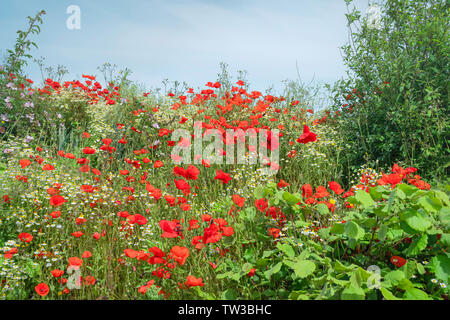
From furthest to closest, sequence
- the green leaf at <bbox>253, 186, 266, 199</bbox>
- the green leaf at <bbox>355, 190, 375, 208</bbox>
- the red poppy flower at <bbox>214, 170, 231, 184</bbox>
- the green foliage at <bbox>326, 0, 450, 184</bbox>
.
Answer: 1. the green foliage at <bbox>326, 0, 450, 184</bbox>
2. the red poppy flower at <bbox>214, 170, 231, 184</bbox>
3. the green leaf at <bbox>253, 186, 266, 199</bbox>
4. the green leaf at <bbox>355, 190, 375, 208</bbox>

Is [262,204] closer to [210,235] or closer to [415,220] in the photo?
[210,235]

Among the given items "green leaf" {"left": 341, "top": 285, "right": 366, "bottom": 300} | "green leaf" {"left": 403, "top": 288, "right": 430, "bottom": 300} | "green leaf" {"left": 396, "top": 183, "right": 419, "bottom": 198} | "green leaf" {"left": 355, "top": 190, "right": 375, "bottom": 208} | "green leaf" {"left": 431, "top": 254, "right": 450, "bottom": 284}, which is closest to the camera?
"green leaf" {"left": 341, "top": 285, "right": 366, "bottom": 300}

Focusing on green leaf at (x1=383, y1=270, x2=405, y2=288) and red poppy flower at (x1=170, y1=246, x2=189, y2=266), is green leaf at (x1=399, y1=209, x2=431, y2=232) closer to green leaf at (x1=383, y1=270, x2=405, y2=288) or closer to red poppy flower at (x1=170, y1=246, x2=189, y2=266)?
green leaf at (x1=383, y1=270, x2=405, y2=288)

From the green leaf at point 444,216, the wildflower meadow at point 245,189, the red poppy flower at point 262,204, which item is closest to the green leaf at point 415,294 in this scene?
the wildflower meadow at point 245,189

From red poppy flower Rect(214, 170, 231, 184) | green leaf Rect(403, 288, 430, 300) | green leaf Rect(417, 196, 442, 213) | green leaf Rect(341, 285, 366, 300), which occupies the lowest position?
green leaf Rect(403, 288, 430, 300)

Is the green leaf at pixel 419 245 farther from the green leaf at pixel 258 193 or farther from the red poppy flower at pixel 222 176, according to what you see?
the red poppy flower at pixel 222 176

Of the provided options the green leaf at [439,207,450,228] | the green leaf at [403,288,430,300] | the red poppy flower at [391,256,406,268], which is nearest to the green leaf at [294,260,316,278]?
the green leaf at [403,288,430,300]

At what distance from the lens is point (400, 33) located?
180 inches

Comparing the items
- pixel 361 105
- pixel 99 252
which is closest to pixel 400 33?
pixel 361 105

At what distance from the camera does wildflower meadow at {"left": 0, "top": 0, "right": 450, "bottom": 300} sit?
2.01 metres

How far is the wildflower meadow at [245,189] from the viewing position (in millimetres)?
2012

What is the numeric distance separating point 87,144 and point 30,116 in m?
1.02

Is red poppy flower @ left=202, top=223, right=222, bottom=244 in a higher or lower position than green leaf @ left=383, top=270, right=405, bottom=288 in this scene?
higher

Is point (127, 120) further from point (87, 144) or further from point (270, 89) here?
point (270, 89)
